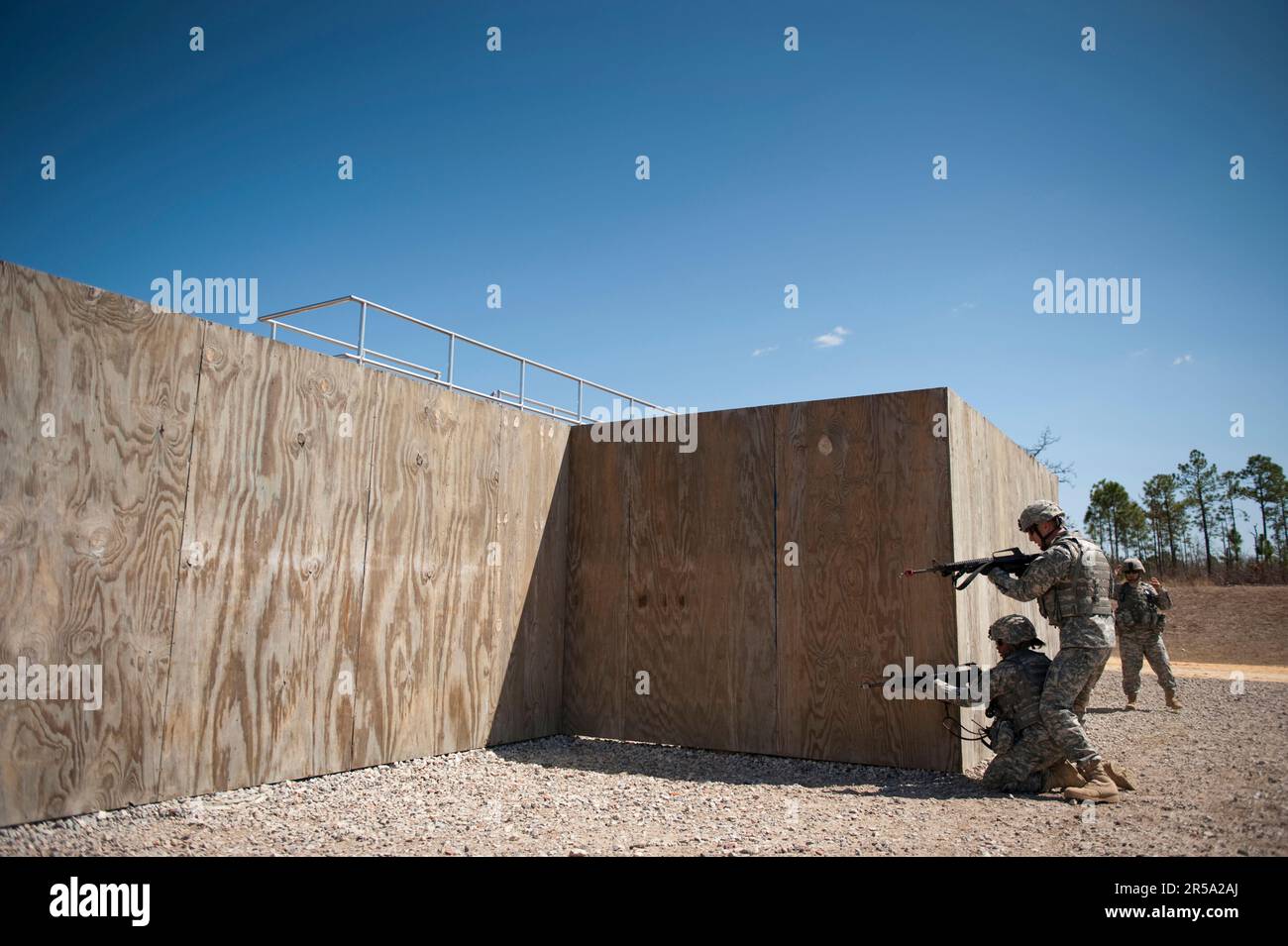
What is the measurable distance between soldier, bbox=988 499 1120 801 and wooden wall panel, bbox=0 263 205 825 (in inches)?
228

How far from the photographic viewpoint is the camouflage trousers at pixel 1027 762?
215 inches

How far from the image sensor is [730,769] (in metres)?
6.71

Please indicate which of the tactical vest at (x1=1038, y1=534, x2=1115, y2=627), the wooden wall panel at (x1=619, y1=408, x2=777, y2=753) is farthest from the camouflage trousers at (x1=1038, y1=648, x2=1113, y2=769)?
the wooden wall panel at (x1=619, y1=408, x2=777, y2=753)

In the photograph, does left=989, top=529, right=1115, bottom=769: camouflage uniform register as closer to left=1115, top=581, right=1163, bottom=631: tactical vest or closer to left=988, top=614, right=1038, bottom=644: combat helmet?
left=988, top=614, right=1038, bottom=644: combat helmet

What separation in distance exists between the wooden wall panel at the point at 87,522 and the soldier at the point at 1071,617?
5779mm

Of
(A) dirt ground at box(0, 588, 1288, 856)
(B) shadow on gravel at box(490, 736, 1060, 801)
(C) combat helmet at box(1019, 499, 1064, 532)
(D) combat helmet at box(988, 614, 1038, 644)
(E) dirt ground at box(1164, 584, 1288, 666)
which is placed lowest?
(E) dirt ground at box(1164, 584, 1288, 666)

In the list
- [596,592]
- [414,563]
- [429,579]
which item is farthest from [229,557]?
[596,592]

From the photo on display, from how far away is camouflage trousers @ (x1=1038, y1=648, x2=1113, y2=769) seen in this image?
534 cm

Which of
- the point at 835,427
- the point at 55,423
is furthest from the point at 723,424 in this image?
the point at 55,423

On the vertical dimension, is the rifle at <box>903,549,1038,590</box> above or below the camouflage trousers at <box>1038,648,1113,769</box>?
above

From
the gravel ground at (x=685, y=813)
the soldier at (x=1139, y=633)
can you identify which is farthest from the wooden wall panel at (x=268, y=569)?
the soldier at (x=1139, y=633)

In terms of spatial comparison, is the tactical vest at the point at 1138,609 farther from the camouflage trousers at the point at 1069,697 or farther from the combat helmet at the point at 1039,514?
the camouflage trousers at the point at 1069,697
